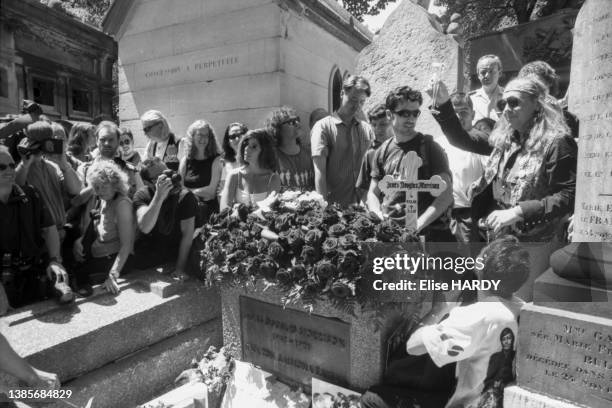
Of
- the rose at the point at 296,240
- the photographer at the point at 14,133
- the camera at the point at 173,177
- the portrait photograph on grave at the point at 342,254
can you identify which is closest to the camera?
the portrait photograph on grave at the point at 342,254

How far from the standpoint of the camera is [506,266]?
2324 mm

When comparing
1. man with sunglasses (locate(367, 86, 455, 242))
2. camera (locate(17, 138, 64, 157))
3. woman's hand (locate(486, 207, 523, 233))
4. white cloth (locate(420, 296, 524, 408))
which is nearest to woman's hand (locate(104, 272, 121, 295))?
camera (locate(17, 138, 64, 157))

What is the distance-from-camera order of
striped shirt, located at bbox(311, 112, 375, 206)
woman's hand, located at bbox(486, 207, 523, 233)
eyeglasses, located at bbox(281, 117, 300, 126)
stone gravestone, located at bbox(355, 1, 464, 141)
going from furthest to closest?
stone gravestone, located at bbox(355, 1, 464, 141) < eyeglasses, located at bbox(281, 117, 300, 126) < striped shirt, located at bbox(311, 112, 375, 206) < woman's hand, located at bbox(486, 207, 523, 233)

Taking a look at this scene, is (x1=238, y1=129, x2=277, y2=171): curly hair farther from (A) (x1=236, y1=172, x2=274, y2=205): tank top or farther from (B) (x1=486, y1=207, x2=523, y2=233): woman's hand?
(B) (x1=486, y1=207, x2=523, y2=233): woman's hand

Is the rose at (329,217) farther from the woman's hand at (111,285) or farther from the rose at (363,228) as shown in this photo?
the woman's hand at (111,285)

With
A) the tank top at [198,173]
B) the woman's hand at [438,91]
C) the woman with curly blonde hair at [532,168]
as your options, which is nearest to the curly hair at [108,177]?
the tank top at [198,173]

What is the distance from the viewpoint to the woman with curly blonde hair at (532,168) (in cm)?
244

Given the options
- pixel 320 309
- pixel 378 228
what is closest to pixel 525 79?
pixel 378 228

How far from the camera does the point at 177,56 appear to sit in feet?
20.8

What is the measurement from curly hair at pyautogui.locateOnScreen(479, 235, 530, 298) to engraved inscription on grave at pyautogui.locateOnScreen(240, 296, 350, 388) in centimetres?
94

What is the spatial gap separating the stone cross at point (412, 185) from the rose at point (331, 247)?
0.58m

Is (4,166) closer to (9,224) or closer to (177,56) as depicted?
(9,224)

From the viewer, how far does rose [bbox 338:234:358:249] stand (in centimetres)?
246

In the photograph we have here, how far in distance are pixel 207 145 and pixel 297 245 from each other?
2.29 m
